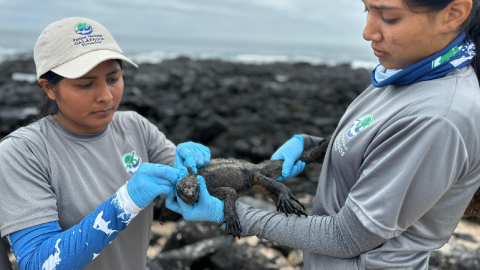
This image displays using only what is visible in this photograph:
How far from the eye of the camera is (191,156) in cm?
287

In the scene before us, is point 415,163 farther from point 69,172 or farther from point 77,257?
point 69,172

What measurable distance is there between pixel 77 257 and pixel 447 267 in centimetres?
444

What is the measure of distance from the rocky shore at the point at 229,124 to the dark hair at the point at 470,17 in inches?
113

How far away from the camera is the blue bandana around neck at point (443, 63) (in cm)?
189

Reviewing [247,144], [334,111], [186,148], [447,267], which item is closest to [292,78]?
[334,111]

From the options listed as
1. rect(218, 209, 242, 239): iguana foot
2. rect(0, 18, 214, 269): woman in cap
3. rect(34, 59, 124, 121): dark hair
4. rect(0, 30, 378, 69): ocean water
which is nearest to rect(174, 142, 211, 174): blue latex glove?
rect(0, 18, 214, 269): woman in cap

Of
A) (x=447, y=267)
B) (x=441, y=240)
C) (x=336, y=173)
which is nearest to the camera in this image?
(x=441, y=240)

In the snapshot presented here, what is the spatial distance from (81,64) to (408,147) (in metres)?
2.03

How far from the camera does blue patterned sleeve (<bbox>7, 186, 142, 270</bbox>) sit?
2.11 m

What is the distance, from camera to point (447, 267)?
15.0 ft

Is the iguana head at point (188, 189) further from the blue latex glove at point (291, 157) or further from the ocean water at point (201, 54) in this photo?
the ocean water at point (201, 54)

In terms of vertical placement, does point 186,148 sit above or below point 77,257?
above

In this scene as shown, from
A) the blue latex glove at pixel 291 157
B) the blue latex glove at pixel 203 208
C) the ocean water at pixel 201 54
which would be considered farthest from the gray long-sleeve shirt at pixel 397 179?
the ocean water at pixel 201 54

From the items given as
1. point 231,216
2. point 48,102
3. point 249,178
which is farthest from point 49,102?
point 249,178
